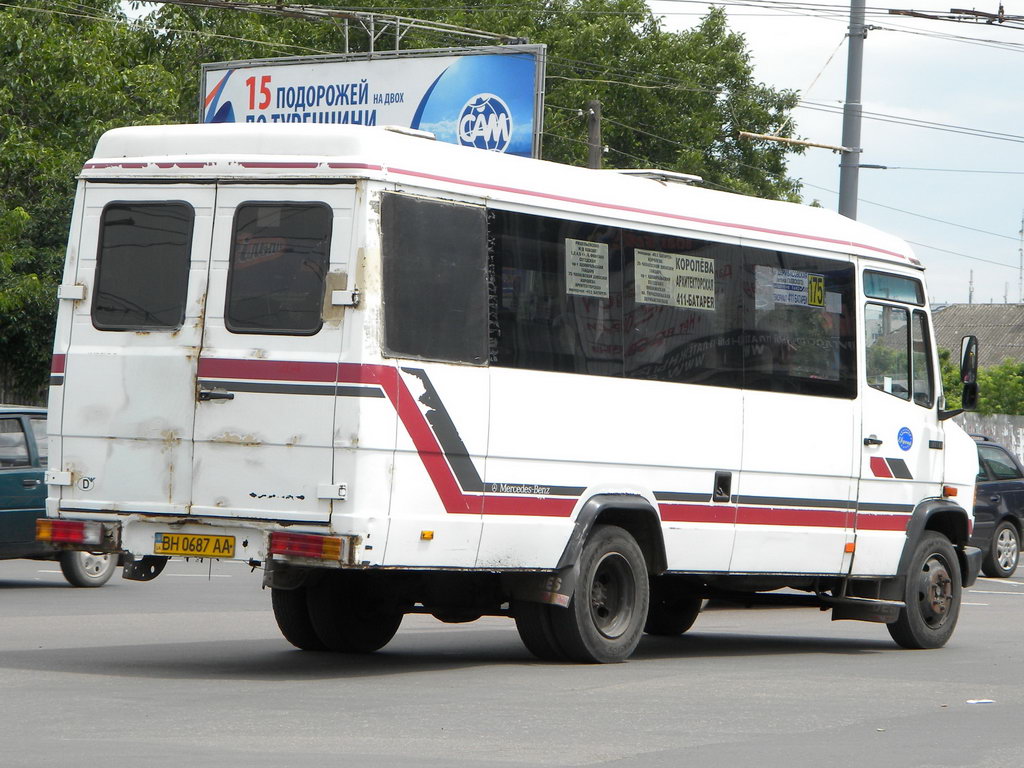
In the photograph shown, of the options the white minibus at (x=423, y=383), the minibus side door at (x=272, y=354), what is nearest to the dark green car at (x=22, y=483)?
the white minibus at (x=423, y=383)

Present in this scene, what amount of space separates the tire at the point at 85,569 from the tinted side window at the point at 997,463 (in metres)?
12.1

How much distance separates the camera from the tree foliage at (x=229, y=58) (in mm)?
28469

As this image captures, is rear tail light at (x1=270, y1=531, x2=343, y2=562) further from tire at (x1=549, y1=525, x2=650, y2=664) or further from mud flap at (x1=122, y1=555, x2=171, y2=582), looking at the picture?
tire at (x1=549, y1=525, x2=650, y2=664)

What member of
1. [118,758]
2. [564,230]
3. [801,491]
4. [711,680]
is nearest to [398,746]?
[118,758]

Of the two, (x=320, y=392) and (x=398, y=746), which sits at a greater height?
(x=320, y=392)

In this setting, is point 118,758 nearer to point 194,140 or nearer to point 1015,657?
point 194,140

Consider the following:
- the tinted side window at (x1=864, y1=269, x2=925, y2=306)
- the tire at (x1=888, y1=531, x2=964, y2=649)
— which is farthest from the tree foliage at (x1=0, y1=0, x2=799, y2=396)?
the tire at (x1=888, y1=531, x2=964, y2=649)

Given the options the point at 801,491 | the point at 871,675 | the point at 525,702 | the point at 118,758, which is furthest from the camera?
the point at 801,491

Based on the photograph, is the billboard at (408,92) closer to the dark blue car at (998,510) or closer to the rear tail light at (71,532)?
the dark blue car at (998,510)

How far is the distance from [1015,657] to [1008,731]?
14.6ft

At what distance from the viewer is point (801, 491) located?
12.7 m

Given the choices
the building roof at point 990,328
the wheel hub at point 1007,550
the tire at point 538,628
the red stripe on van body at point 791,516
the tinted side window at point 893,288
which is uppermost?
the building roof at point 990,328

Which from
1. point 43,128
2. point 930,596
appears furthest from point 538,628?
point 43,128

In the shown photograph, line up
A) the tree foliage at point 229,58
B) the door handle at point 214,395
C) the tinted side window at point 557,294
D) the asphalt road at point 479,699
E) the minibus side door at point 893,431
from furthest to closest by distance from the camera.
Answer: the tree foliage at point 229,58
the minibus side door at point 893,431
the tinted side window at point 557,294
the door handle at point 214,395
the asphalt road at point 479,699
